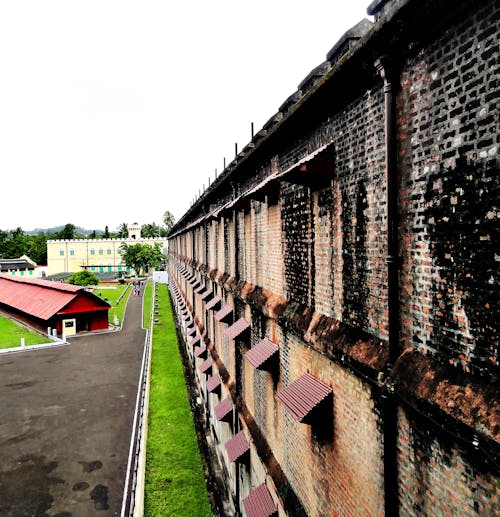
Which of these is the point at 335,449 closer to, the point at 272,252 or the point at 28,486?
the point at 272,252

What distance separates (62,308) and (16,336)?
4195 mm

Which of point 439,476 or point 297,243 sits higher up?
point 297,243

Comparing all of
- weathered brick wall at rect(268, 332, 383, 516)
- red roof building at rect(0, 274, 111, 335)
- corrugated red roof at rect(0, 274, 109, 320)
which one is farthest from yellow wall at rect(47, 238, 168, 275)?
weathered brick wall at rect(268, 332, 383, 516)

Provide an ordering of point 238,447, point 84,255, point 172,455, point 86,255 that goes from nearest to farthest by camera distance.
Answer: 1. point 238,447
2. point 172,455
3. point 84,255
4. point 86,255

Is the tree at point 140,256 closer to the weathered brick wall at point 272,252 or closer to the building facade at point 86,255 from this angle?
the building facade at point 86,255

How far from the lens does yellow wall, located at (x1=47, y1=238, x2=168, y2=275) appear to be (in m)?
88.6

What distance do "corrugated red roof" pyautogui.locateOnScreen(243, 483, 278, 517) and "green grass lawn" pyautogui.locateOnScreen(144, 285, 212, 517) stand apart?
3.87 meters

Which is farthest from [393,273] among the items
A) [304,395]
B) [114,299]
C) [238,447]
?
[114,299]

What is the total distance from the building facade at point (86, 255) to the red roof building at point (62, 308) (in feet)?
168

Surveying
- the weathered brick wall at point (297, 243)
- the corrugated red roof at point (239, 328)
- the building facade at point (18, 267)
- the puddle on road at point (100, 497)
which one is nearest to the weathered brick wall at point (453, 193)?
the weathered brick wall at point (297, 243)

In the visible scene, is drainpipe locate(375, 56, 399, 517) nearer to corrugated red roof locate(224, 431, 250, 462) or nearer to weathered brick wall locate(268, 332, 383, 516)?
weathered brick wall locate(268, 332, 383, 516)

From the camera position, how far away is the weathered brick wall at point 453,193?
10.6 ft

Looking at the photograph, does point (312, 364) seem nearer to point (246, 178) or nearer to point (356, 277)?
point (356, 277)

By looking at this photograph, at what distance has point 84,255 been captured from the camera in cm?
8969
